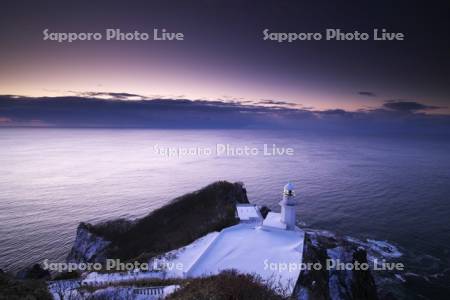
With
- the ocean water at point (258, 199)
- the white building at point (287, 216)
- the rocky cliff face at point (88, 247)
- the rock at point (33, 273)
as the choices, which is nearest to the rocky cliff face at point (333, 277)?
the white building at point (287, 216)

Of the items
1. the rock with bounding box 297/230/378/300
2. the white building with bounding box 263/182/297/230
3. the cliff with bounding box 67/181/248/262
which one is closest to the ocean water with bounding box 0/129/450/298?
the cliff with bounding box 67/181/248/262

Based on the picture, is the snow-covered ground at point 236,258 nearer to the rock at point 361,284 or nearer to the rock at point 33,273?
the rock at point 361,284

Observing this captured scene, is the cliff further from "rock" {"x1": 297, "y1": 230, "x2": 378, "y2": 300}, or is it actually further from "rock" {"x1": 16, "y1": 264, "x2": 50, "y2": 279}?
"rock" {"x1": 297, "y1": 230, "x2": 378, "y2": 300}

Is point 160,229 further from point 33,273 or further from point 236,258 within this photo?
point 236,258

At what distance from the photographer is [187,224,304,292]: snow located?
61.1 ft

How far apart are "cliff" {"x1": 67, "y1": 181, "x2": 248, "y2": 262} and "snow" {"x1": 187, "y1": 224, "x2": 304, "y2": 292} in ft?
14.7

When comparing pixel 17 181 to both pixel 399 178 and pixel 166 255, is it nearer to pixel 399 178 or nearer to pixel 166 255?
pixel 166 255

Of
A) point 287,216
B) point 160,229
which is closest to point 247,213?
point 287,216

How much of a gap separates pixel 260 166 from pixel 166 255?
252 feet

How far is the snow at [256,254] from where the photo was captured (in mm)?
18625

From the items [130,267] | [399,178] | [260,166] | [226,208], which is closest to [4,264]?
[130,267]

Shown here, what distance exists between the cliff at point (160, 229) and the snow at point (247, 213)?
2.73ft

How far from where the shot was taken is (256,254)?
846 inches

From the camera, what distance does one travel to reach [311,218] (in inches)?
1826
